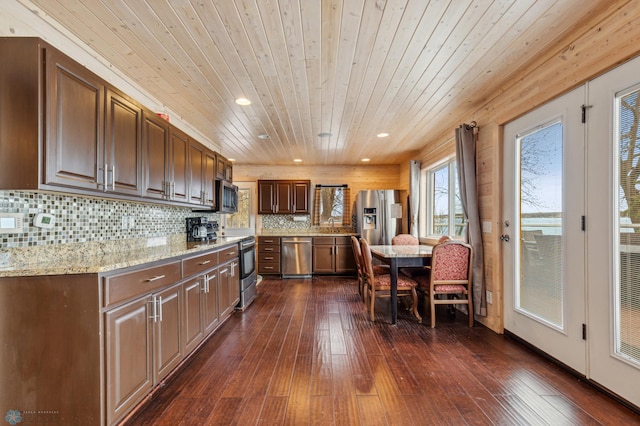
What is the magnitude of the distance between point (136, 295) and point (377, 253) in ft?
8.30

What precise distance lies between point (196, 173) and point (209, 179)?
366mm

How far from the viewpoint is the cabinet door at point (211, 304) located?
2.62m

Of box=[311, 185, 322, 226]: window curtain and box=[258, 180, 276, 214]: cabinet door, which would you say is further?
box=[311, 185, 322, 226]: window curtain

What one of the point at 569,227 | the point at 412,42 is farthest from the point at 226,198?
the point at 569,227

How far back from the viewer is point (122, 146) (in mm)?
2049

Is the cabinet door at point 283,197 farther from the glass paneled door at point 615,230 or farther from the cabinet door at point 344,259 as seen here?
the glass paneled door at point 615,230

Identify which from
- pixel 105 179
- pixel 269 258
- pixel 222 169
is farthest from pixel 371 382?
pixel 269 258

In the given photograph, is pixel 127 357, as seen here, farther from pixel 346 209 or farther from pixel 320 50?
pixel 346 209

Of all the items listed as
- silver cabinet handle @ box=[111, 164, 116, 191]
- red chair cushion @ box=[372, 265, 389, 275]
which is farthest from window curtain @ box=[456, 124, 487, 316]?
silver cabinet handle @ box=[111, 164, 116, 191]

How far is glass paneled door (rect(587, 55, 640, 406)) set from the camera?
1.65m

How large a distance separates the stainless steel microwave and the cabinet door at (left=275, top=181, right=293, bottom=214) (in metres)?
1.69

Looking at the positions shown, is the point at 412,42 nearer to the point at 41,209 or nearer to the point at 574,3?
the point at 574,3

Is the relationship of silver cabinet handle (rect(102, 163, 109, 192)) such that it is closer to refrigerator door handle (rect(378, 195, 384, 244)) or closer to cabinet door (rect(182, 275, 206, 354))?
cabinet door (rect(182, 275, 206, 354))

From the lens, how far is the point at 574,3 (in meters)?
1.70
